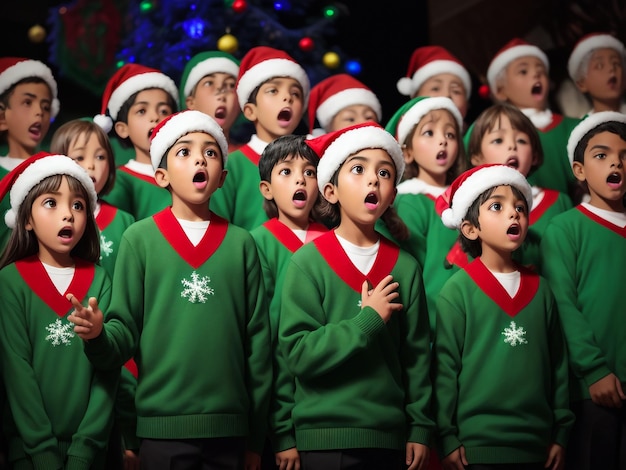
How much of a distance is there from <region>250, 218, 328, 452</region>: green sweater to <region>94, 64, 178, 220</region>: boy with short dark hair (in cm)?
62

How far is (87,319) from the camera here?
2.96m

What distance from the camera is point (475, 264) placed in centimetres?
357

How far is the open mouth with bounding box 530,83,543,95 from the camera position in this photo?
194 inches

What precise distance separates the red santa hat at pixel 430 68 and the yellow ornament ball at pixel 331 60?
50 cm

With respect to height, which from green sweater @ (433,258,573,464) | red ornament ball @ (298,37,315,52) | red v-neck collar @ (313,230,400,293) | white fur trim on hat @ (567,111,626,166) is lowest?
green sweater @ (433,258,573,464)

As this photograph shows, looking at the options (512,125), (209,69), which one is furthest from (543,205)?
(209,69)

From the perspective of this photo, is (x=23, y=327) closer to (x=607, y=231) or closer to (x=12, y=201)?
(x=12, y=201)

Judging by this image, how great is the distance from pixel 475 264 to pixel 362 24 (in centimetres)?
288

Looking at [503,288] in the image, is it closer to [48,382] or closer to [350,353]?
[350,353]

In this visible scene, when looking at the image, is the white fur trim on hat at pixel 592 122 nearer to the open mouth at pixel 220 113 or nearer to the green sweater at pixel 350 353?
the green sweater at pixel 350 353

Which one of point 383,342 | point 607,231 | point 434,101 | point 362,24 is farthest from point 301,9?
point 383,342

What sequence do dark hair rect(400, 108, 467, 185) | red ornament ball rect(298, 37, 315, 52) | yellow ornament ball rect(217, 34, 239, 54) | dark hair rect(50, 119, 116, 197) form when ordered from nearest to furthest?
dark hair rect(50, 119, 116, 197) → dark hair rect(400, 108, 467, 185) → yellow ornament ball rect(217, 34, 239, 54) → red ornament ball rect(298, 37, 315, 52)

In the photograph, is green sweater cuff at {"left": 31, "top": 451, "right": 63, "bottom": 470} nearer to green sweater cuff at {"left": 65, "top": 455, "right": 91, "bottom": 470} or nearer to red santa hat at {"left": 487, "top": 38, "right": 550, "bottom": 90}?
green sweater cuff at {"left": 65, "top": 455, "right": 91, "bottom": 470}

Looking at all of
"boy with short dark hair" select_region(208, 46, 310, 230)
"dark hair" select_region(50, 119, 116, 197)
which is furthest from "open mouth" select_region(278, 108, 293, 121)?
"dark hair" select_region(50, 119, 116, 197)
